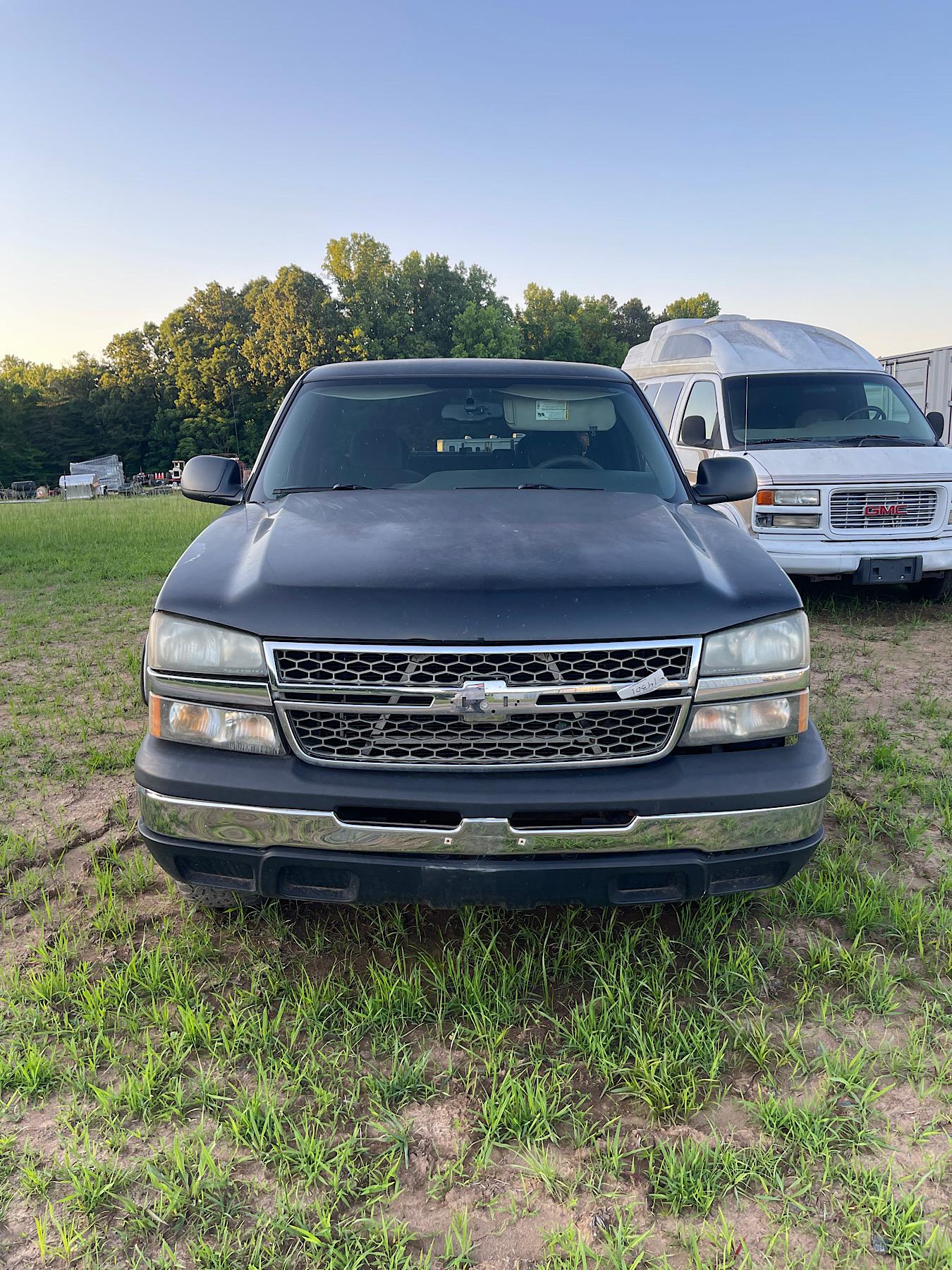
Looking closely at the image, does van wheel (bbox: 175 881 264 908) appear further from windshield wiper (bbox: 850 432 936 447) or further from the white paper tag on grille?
windshield wiper (bbox: 850 432 936 447)

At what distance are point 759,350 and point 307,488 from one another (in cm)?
696

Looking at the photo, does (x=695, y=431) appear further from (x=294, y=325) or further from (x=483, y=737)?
(x=294, y=325)

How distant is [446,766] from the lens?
2.23 metres

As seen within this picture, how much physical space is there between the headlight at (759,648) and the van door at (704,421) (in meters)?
6.06

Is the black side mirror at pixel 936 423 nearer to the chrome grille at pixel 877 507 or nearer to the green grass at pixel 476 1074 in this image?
the chrome grille at pixel 877 507

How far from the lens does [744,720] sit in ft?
7.63

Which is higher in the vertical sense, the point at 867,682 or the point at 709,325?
the point at 709,325

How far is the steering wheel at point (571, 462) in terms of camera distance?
3.60m

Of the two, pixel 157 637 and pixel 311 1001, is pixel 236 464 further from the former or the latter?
pixel 311 1001

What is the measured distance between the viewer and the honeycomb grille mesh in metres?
2.21

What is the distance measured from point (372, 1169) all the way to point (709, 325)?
9.48m

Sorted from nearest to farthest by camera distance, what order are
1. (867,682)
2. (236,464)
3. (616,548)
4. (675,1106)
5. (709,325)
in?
(675,1106), (616,548), (236,464), (867,682), (709,325)

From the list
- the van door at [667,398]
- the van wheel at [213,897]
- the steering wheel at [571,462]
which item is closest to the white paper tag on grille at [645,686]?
the van wheel at [213,897]

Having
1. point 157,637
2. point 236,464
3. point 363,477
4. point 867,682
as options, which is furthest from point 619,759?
point 867,682
